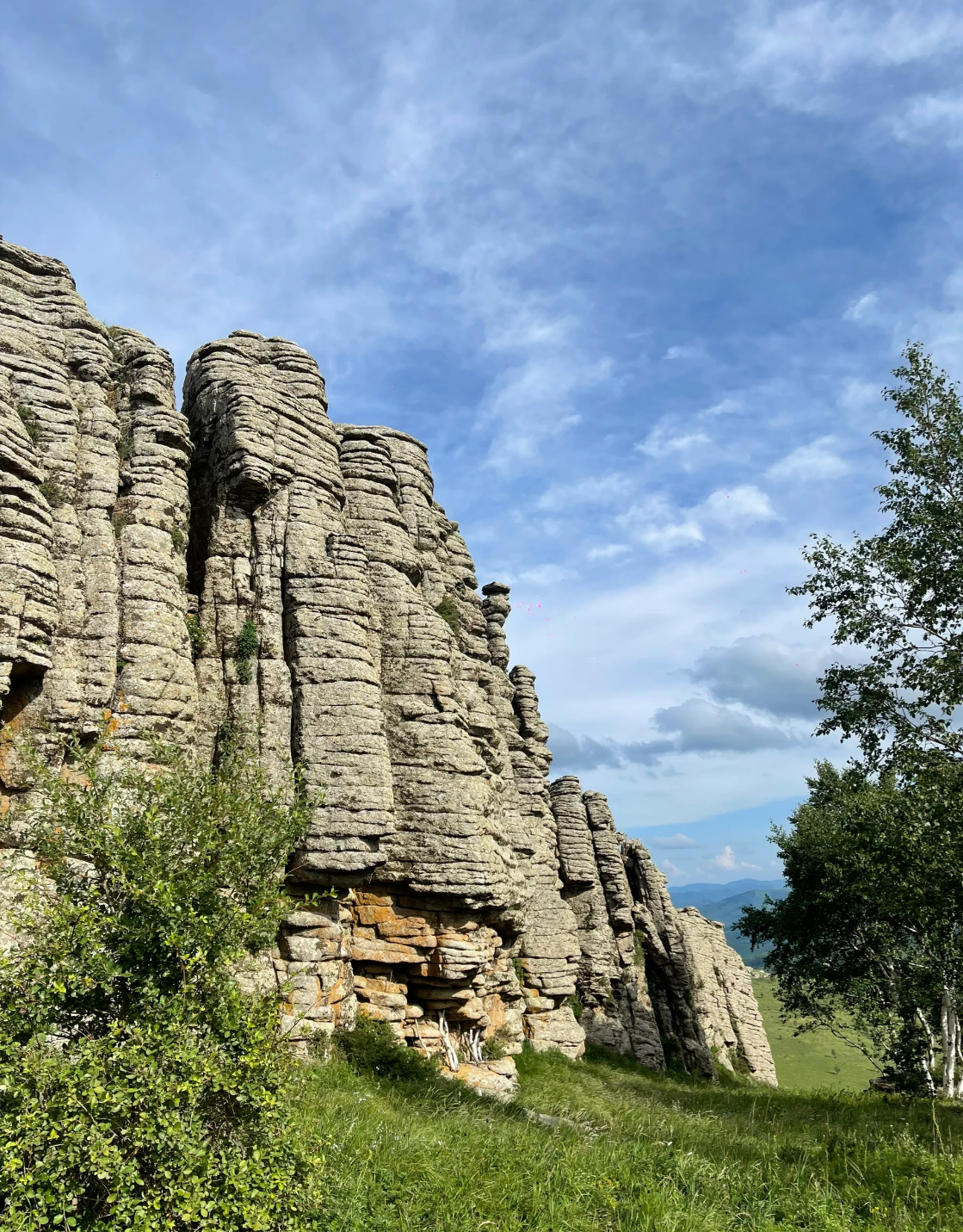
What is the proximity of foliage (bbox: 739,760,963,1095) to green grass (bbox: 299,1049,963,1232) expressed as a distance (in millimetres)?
5923

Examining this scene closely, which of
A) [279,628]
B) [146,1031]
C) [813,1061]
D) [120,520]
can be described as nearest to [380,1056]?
[279,628]

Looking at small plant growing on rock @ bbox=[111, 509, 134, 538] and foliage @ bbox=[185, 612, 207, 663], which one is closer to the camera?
small plant growing on rock @ bbox=[111, 509, 134, 538]

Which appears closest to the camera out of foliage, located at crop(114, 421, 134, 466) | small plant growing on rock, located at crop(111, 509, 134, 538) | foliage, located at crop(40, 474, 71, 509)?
foliage, located at crop(40, 474, 71, 509)

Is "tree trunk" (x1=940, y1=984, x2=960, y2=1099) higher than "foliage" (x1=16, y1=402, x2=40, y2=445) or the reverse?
the reverse

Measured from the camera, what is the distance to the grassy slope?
88.8 m

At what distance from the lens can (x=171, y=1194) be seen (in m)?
8.45

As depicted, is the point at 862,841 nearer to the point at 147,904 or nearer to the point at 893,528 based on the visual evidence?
the point at 893,528

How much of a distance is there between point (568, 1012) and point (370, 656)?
2051 cm

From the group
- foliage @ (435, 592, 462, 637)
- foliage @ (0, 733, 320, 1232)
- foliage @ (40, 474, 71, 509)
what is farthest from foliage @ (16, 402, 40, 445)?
foliage @ (435, 592, 462, 637)

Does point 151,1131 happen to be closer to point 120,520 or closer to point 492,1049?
point 120,520

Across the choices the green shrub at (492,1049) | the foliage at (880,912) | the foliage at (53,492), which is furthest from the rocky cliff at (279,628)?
the foliage at (880,912)

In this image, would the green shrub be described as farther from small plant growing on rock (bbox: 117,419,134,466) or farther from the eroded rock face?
small plant growing on rock (bbox: 117,419,134,466)

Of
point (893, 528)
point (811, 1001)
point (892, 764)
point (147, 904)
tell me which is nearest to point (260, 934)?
point (147, 904)

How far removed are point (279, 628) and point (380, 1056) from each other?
11.9 meters
